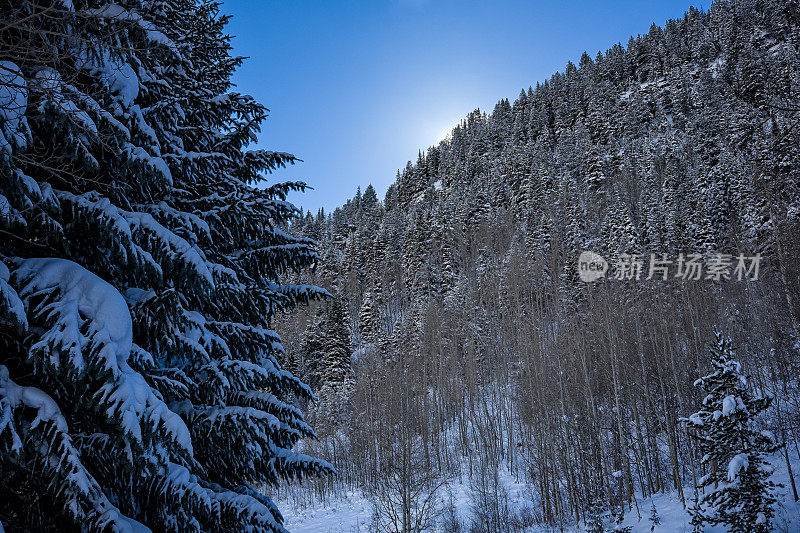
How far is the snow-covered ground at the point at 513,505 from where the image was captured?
512 inches

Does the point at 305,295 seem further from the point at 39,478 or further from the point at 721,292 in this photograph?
the point at 721,292

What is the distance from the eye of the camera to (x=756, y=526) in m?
9.31

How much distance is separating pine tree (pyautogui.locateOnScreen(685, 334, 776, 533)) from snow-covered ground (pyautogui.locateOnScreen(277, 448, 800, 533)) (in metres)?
0.91

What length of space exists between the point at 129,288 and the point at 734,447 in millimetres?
13130

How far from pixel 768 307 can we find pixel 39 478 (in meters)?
30.4

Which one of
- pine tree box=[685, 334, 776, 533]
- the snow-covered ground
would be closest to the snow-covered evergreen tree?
pine tree box=[685, 334, 776, 533]

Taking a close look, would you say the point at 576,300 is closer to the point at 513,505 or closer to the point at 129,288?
the point at 513,505

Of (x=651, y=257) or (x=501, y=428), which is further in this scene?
(x=651, y=257)

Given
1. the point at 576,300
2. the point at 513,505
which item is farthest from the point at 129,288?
the point at 576,300

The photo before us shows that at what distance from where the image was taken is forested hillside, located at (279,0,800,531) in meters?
20.1

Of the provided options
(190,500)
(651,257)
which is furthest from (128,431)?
(651,257)

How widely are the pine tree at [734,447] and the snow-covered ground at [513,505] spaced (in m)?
0.91

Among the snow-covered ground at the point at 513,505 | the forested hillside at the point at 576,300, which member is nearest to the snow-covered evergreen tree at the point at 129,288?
the forested hillside at the point at 576,300

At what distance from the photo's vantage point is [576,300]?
38.5 meters
